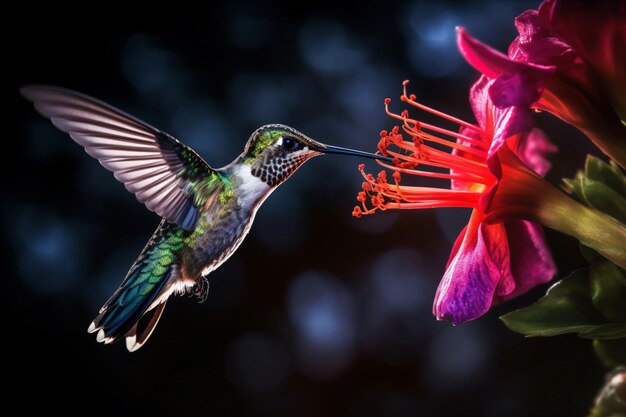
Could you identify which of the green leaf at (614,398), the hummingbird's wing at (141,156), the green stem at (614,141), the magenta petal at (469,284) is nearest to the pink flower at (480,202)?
the magenta petal at (469,284)

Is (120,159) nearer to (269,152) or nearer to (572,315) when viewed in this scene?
(269,152)

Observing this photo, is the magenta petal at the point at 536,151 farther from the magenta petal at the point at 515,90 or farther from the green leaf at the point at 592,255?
the magenta petal at the point at 515,90

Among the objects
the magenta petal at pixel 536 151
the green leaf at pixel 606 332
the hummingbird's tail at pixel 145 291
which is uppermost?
the magenta petal at pixel 536 151

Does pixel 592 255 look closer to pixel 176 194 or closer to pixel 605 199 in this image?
pixel 605 199

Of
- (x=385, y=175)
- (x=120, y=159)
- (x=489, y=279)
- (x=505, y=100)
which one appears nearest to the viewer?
(x=505, y=100)

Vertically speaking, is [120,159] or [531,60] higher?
[531,60]

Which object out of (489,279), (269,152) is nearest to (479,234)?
(489,279)

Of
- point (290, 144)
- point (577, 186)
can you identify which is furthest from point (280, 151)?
point (577, 186)

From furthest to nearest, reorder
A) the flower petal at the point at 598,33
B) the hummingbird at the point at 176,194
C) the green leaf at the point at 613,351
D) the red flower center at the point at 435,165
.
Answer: the hummingbird at the point at 176,194 < the red flower center at the point at 435,165 < the green leaf at the point at 613,351 < the flower petal at the point at 598,33
